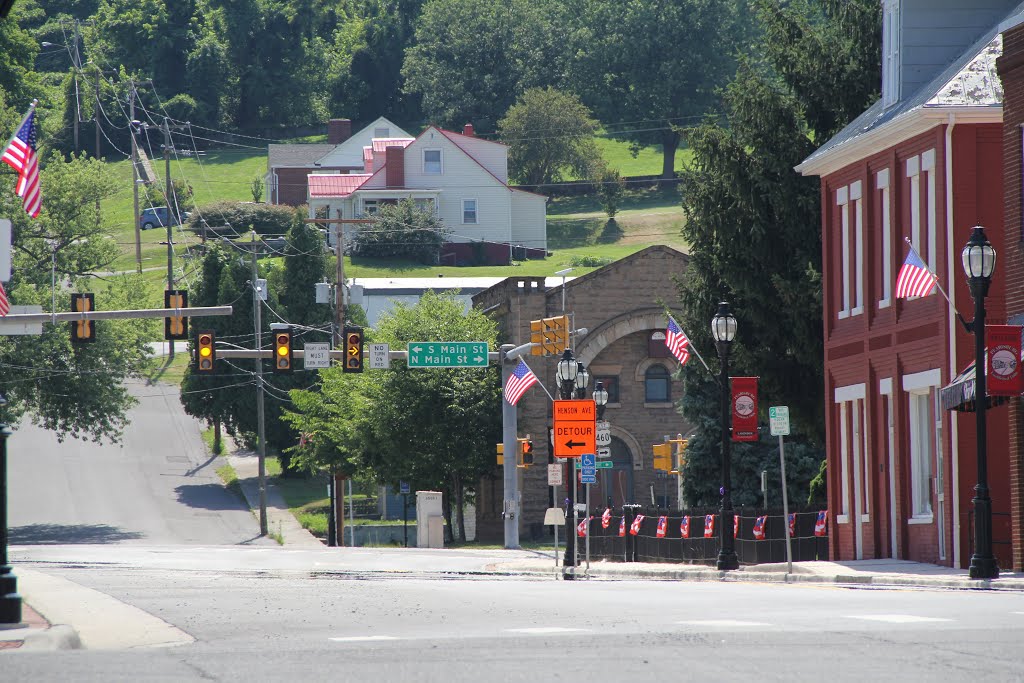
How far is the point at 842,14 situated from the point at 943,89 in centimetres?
1482

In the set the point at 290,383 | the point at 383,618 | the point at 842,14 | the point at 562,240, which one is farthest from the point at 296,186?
the point at 383,618

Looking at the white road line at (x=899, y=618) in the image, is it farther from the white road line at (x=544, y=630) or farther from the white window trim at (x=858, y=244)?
the white window trim at (x=858, y=244)

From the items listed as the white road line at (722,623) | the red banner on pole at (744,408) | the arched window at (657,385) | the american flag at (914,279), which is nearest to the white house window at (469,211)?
the arched window at (657,385)

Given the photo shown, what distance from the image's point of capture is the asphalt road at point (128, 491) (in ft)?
193

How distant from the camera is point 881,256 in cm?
3027

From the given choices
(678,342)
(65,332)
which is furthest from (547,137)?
(678,342)

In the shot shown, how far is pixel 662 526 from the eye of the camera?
37.6m

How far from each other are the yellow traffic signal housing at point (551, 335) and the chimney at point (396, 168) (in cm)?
6160

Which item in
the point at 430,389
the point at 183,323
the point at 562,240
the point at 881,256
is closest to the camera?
the point at 881,256

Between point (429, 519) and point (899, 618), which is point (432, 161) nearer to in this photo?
point (429, 519)

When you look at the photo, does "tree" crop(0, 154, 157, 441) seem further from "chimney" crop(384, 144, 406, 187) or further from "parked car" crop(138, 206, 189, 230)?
"parked car" crop(138, 206, 189, 230)

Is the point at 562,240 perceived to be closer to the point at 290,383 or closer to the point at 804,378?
the point at 290,383

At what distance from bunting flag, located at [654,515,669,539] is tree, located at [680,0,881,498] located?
14.1 ft

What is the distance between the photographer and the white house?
104 m
